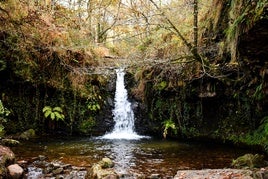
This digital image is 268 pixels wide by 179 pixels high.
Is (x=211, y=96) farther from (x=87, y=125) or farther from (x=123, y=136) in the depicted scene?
(x=87, y=125)

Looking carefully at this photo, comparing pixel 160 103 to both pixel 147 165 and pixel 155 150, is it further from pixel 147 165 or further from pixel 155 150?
pixel 147 165

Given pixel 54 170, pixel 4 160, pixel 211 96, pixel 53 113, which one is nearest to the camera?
pixel 4 160

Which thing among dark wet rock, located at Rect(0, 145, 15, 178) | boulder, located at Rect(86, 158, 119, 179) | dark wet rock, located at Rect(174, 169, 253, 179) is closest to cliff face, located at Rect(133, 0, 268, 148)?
dark wet rock, located at Rect(174, 169, 253, 179)

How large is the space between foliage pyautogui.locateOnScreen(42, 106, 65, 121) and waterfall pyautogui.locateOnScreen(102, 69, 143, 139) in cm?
188

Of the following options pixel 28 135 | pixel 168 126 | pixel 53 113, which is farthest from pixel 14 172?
pixel 168 126

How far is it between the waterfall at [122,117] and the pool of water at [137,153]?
1496mm

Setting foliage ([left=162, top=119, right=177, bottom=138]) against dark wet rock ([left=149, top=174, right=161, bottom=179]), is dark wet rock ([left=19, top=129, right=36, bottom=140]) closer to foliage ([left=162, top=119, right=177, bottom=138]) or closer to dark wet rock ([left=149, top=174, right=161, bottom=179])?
foliage ([left=162, top=119, right=177, bottom=138])

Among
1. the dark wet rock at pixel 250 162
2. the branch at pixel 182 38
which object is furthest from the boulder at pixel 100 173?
the branch at pixel 182 38

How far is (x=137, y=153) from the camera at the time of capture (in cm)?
874

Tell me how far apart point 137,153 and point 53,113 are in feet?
14.0

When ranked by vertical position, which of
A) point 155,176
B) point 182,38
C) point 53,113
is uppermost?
point 182,38

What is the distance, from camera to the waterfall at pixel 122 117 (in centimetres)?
1252

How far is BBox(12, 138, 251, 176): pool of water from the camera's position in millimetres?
7258

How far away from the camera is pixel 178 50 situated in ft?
32.9
